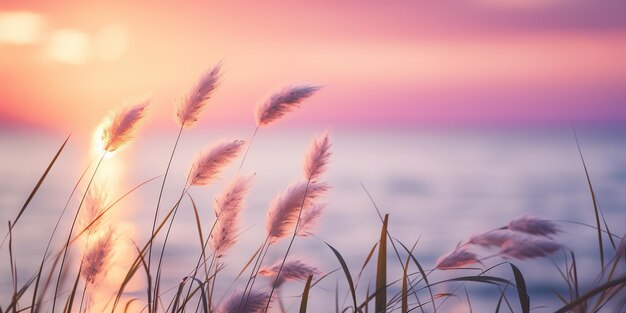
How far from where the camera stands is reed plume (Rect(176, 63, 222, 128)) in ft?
5.52

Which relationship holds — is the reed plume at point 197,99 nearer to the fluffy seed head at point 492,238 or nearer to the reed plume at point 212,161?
the reed plume at point 212,161

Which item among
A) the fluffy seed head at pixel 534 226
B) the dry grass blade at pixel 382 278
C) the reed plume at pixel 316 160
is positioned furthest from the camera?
the reed plume at pixel 316 160

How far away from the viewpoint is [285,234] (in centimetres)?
159

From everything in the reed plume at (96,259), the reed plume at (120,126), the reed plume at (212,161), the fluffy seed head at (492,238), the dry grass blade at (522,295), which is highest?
the reed plume at (120,126)

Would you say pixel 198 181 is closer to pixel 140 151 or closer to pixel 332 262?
pixel 332 262

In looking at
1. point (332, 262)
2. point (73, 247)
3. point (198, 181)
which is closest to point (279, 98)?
point (198, 181)

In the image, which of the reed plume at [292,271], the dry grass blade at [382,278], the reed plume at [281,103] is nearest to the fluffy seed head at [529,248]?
the dry grass blade at [382,278]

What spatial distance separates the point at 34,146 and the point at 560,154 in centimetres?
942

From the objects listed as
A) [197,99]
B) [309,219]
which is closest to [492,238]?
[309,219]

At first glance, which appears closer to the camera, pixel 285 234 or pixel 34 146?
pixel 285 234

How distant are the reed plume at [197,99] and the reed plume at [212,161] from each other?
11 cm

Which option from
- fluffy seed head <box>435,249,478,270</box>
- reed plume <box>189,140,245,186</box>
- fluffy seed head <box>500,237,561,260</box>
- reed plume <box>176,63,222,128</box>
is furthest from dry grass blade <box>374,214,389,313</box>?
reed plume <box>176,63,222,128</box>

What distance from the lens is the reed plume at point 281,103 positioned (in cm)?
161

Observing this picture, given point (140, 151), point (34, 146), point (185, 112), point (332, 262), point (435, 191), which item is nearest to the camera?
point (185, 112)
